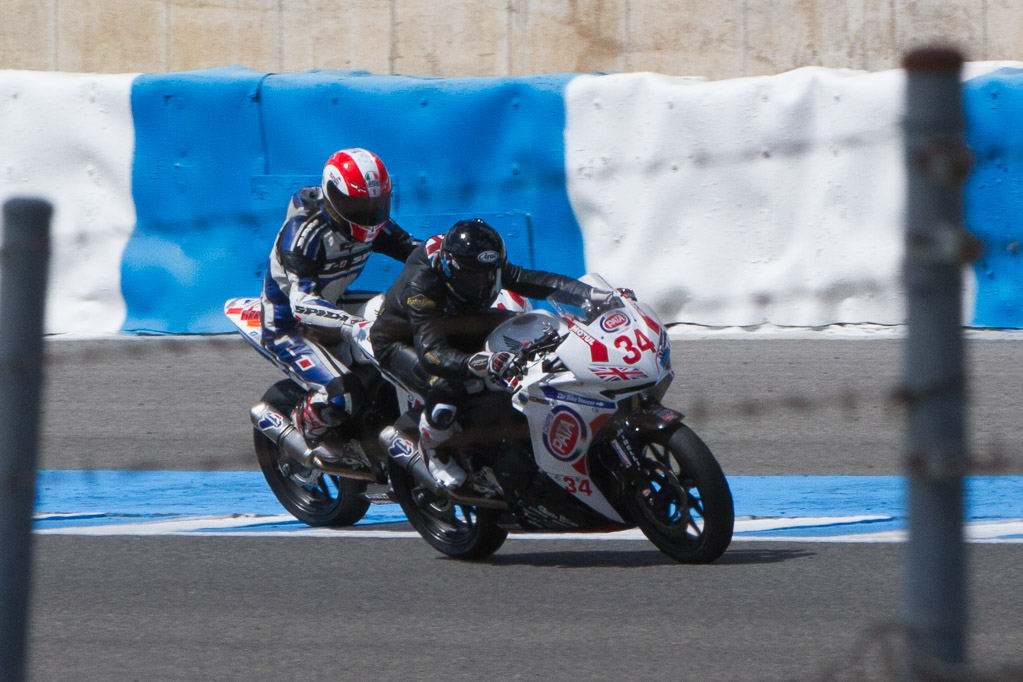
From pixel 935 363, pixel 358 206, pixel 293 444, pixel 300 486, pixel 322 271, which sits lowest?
pixel 300 486

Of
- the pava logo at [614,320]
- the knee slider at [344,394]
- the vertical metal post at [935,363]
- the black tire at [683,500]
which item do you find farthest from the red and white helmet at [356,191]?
the vertical metal post at [935,363]

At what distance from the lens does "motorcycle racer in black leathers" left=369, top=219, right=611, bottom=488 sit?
5.80 m

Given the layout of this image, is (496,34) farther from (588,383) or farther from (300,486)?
(588,383)

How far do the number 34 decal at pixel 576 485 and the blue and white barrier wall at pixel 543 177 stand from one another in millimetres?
4359

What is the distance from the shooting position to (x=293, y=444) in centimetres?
669

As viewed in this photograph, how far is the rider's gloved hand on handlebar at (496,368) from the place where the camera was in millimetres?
5539

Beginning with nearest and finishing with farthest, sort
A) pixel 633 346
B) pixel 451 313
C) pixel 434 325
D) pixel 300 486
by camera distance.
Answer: pixel 633 346 → pixel 434 325 → pixel 451 313 → pixel 300 486

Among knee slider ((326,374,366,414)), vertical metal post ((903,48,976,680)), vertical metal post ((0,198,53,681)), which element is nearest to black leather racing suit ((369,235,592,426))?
knee slider ((326,374,366,414))

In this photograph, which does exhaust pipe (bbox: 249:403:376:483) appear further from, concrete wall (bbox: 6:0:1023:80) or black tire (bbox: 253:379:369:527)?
concrete wall (bbox: 6:0:1023:80)

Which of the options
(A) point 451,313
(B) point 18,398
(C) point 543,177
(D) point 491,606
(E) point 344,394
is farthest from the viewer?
(C) point 543,177

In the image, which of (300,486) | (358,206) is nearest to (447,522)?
(300,486)

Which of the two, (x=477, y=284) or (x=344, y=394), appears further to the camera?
(x=344, y=394)

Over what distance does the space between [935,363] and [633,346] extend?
362 cm

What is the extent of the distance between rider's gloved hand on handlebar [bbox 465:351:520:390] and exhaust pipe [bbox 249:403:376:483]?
101cm
